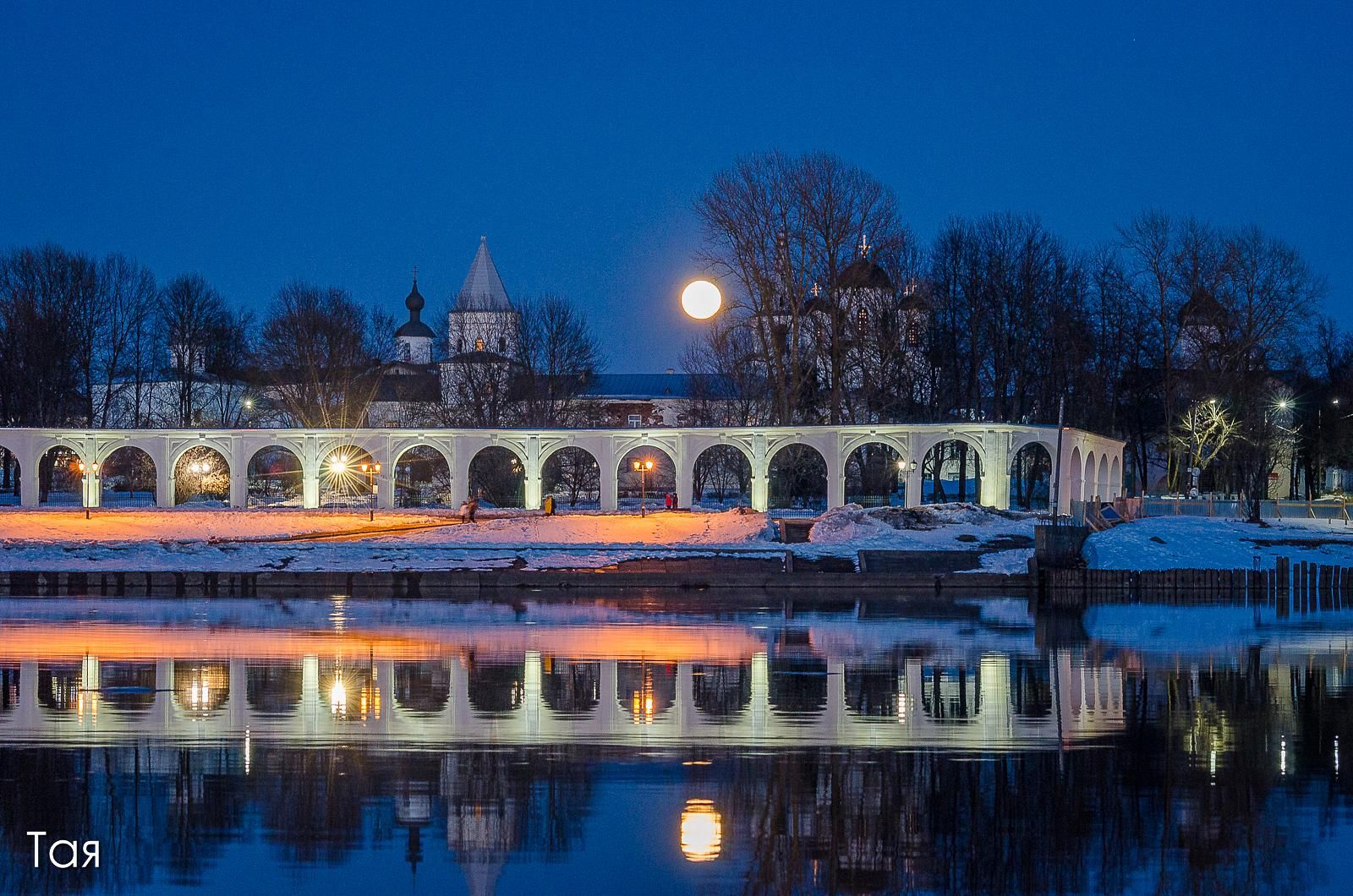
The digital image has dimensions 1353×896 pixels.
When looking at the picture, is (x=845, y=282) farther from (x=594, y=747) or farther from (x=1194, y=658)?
(x=594, y=747)

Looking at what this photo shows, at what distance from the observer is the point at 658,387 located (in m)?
137

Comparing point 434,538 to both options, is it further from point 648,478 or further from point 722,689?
point 648,478

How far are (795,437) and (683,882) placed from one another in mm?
46993

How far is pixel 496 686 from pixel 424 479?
2569 inches

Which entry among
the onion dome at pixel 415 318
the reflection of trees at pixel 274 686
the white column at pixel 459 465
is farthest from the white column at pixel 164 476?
the onion dome at pixel 415 318

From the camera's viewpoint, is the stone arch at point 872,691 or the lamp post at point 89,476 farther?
Answer: the lamp post at point 89,476

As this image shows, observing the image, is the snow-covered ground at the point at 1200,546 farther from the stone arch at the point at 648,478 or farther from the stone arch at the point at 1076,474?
the stone arch at the point at 648,478

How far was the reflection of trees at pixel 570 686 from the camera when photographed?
1767cm

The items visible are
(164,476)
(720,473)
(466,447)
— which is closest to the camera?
(466,447)

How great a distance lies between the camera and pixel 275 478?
86.8 meters

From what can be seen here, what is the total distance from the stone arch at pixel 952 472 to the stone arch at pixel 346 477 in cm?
2105

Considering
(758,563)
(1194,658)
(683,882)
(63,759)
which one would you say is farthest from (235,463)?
(683,882)

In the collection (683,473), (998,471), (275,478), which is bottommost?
(275,478)

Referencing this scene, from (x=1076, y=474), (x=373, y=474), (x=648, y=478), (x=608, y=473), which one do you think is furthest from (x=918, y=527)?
(x=648, y=478)
